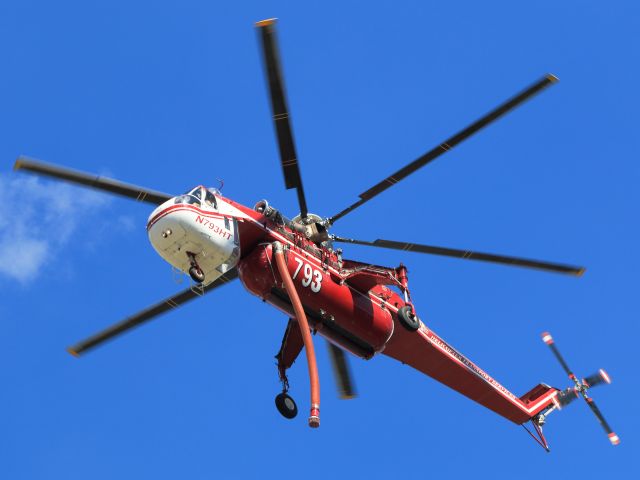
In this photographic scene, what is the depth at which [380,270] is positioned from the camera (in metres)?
24.8

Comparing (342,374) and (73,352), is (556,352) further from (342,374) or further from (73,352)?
(73,352)

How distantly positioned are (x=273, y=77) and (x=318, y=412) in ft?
24.9

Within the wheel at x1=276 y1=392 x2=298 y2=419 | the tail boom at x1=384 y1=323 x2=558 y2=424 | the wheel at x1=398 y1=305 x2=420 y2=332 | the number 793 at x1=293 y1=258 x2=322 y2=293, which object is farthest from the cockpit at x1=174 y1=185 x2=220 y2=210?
the tail boom at x1=384 y1=323 x2=558 y2=424

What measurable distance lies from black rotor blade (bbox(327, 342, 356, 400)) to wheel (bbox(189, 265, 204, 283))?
6.17 meters

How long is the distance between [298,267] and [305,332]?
2228mm

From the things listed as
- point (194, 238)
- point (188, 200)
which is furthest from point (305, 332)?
point (188, 200)

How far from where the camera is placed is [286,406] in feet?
79.4

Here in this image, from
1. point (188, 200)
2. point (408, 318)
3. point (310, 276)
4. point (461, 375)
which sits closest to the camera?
point (188, 200)

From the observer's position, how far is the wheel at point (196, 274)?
2250cm

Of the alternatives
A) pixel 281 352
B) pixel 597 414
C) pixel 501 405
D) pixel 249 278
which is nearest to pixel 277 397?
pixel 281 352

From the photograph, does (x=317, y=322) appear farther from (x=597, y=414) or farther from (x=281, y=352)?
(x=597, y=414)

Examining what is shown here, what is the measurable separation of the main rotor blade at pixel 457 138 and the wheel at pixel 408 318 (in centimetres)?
328

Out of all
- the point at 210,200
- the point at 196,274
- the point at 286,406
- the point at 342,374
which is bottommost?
the point at 286,406

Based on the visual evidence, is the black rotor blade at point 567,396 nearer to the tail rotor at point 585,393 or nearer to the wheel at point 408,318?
the tail rotor at point 585,393
